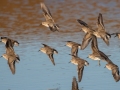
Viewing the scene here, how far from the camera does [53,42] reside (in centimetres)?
1795

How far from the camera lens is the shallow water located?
45.4 ft

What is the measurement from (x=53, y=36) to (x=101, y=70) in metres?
4.54

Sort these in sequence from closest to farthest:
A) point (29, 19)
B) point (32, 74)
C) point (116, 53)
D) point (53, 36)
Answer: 1. point (32, 74)
2. point (116, 53)
3. point (53, 36)
4. point (29, 19)

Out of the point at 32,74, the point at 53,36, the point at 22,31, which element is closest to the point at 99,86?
the point at 32,74

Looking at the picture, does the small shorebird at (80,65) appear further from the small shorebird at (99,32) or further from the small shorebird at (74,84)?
the small shorebird at (99,32)

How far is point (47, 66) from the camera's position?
49.5ft

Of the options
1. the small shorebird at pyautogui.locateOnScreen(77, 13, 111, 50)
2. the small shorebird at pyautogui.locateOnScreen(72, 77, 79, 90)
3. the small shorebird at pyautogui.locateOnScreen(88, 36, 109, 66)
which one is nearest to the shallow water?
the small shorebird at pyautogui.locateOnScreen(72, 77, 79, 90)

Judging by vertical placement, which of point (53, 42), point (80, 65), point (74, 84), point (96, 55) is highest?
point (53, 42)

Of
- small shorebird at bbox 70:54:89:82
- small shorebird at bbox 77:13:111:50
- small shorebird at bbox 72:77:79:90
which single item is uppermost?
small shorebird at bbox 77:13:111:50

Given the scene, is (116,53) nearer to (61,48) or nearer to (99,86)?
(61,48)

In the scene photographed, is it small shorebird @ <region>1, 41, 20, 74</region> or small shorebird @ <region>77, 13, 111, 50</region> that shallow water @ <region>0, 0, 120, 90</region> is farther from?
small shorebird @ <region>77, 13, 111, 50</region>

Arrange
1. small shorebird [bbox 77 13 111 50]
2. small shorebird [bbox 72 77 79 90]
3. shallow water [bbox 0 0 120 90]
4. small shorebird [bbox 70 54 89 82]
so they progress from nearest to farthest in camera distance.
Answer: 1. small shorebird [bbox 70 54 89 82]
2. small shorebird [bbox 72 77 79 90]
3. small shorebird [bbox 77 13 111 50]
4. shallow water [bbox 0 0 120 90]

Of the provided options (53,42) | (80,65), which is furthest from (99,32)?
(53,42)

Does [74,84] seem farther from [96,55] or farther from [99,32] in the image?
[99,32]
